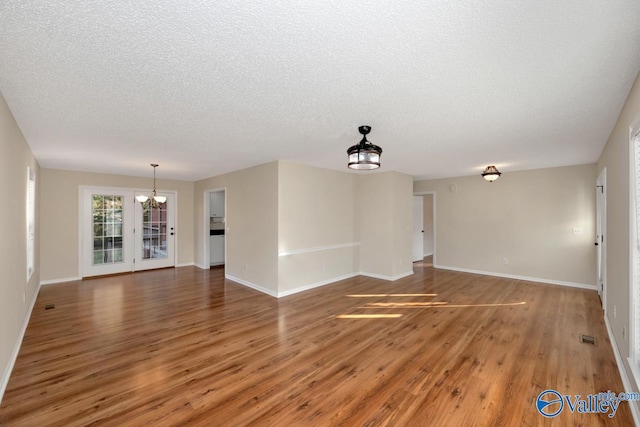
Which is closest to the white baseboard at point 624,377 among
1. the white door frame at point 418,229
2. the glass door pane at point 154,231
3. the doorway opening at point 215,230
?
the white door frame at point 418,229

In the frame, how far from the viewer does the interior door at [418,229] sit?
8.20 m

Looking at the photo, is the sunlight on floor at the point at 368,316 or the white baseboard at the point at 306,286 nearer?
the sunlight on floor at the point at 368,316

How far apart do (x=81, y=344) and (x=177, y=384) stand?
1591 mm

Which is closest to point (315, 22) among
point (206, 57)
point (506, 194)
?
point (206, 57)

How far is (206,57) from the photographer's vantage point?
170 cm

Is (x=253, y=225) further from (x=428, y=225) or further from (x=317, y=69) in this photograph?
(x=428, y=225)

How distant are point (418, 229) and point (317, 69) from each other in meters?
7.40

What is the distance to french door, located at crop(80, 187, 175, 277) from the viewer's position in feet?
20.5

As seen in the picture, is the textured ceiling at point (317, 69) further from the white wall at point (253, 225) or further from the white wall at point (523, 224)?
the white wall at point (523, 224)

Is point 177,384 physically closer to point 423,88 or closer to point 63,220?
point 423,88

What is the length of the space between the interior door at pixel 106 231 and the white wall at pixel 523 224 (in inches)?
308

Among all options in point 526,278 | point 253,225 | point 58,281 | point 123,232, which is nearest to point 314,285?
point 253,225

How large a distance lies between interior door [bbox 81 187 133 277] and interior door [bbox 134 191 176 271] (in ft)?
0.61

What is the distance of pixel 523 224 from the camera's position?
5.94 m
